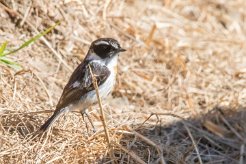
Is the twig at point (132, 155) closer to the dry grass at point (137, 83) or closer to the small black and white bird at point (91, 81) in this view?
the dry grass at point (137, 83)

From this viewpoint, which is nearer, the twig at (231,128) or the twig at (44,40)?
the twig at (231,128)

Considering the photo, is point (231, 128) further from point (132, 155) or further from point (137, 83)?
point (132, 155)

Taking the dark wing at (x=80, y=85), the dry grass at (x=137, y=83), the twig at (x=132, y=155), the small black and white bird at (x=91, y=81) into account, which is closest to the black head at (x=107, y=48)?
the small black and white bird at (x=91, y=81)

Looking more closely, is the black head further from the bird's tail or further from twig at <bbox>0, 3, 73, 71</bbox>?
twig at <bbox>0, 3, 73, 71</bbox>

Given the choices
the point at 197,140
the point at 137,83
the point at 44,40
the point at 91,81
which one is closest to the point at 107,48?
the point at 91,81

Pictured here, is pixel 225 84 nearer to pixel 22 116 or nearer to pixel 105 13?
pixel 105 13

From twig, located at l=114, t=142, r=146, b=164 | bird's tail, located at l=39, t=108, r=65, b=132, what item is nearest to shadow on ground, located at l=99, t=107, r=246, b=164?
twig, located at l=114, t=142, r=146, b=164

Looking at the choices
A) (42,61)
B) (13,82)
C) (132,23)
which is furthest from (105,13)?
(13,82)

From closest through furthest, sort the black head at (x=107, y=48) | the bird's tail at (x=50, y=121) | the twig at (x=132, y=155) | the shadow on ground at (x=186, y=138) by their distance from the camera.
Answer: the twig at (x=132, y=155) → the bird's tail at (x=50, y=121) → the shadow on ground at (x=186, y=138) → the black head at (x=107, y=48)
